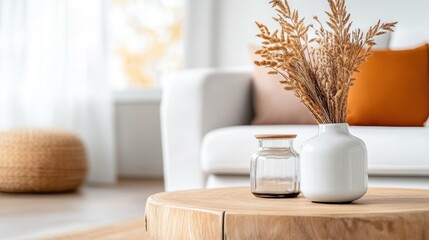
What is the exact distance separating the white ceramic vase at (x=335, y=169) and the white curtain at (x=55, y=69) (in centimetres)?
336

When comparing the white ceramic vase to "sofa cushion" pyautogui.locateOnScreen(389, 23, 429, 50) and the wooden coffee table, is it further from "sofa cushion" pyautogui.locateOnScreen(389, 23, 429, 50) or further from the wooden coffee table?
"sofa cushion" pyautogui.locateOnScreen(389, 23, 429, 50)

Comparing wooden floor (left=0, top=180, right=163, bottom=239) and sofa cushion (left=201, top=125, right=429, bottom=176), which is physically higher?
sofa cushion (left=201, top=125, right=429, bottom=176)

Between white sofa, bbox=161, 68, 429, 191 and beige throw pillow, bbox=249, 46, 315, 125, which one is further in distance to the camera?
beige throw pillow, bbox=249, 46, 315, 125

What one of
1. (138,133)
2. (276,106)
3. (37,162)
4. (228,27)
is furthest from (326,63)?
(138,133)

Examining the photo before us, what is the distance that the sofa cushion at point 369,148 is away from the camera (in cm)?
244

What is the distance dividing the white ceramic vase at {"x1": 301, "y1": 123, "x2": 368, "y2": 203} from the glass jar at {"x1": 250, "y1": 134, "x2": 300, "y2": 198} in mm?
85

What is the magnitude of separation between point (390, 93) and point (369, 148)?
1.42ft

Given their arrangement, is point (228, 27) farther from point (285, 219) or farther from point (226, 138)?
point (285, 219)

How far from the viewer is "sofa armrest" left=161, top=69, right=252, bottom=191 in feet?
9.43

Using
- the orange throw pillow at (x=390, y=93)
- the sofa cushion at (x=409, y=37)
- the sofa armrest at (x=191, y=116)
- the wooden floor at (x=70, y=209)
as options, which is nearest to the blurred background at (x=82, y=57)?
the wooden floor at (x=70, y=209)

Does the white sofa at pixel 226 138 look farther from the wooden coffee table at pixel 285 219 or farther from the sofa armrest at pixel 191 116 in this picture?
the wooden coffee table at pixel 285 219

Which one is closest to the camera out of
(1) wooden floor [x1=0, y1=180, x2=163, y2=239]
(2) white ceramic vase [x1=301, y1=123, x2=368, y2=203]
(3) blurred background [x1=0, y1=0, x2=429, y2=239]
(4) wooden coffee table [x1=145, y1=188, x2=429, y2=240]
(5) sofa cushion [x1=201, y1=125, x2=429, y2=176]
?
(4) wooden coffee table [x1=145, y1=188, x2=429, y2=240]

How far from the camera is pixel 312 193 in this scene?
1.53 meters

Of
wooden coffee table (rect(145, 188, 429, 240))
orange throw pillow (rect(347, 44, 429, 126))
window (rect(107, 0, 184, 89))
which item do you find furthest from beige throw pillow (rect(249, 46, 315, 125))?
window (rect(107, 0, 184, 89))
